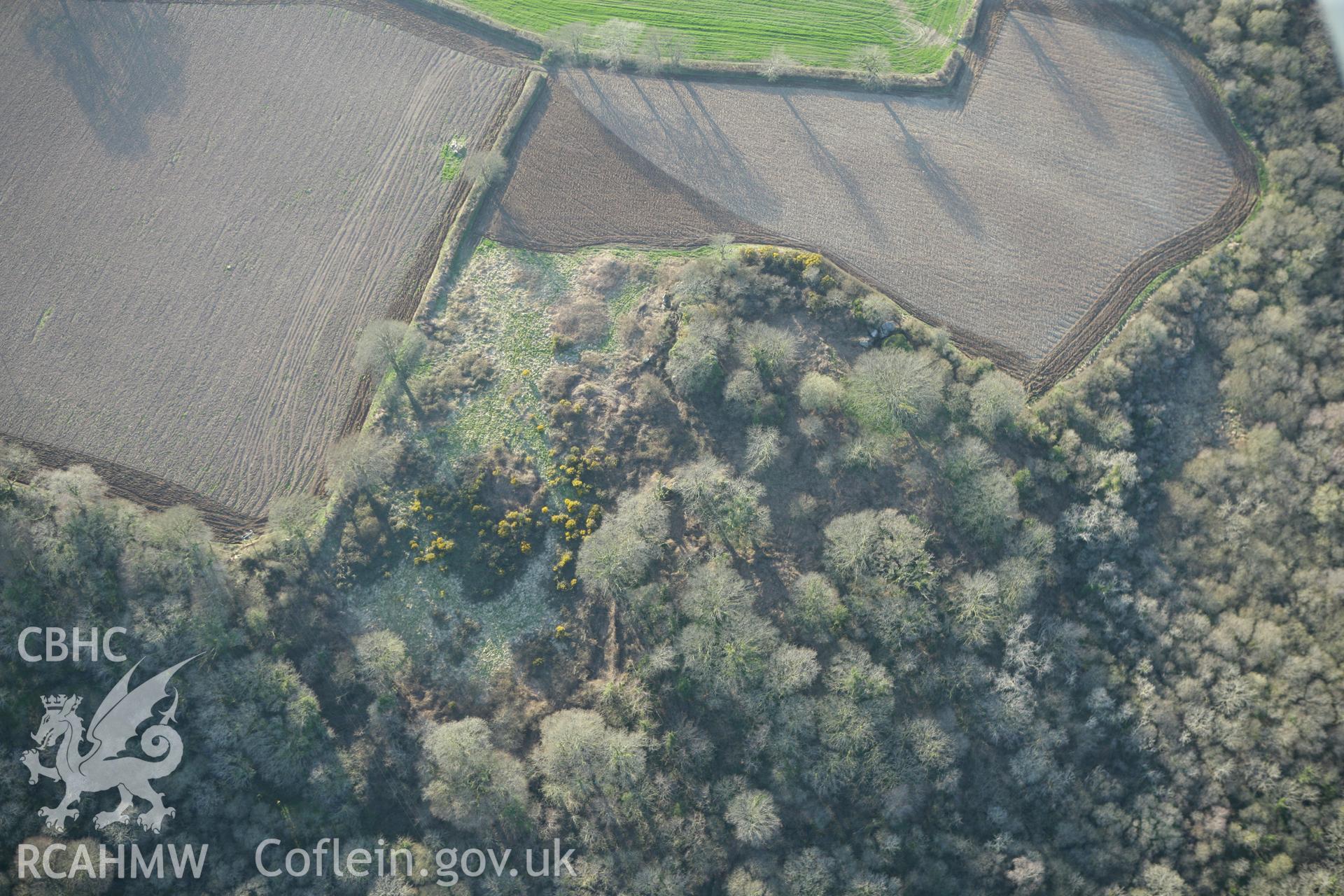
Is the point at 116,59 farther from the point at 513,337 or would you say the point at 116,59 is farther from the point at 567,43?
the point at 513,337

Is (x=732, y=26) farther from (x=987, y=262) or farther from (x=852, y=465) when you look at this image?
(x=852, y=465)

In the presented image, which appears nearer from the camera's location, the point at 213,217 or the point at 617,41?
the point at 213,217

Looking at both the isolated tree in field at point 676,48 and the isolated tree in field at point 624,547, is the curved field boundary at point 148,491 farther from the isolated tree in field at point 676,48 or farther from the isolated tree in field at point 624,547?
the isolated tree in field at point 676,48

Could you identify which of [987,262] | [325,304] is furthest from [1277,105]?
[325,304]

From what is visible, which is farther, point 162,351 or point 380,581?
point 162,351

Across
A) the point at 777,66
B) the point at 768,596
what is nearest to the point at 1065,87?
the point at 777,66

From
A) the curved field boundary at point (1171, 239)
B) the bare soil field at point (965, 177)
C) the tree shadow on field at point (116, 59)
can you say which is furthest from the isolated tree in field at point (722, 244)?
the tree shadow on field at point (116, 59)
